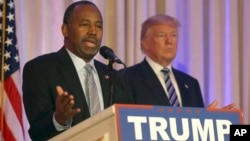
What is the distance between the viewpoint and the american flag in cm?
401

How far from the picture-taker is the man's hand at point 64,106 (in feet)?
7.47

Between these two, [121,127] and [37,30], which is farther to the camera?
[37,30]

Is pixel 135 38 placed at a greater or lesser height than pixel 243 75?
greater

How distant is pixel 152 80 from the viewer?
4.17 meters

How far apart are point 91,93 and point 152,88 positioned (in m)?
0.68

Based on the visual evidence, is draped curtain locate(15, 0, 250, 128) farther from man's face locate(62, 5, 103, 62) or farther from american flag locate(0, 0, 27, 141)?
man's face locate(62, 5, 103, 62)

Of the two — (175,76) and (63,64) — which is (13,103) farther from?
(175,76)

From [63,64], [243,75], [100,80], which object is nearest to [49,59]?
[63,64]

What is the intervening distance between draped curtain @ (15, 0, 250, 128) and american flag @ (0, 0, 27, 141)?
86 centimetres

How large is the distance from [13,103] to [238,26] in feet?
7.33

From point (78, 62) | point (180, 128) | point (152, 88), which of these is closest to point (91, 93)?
point (78, 62)

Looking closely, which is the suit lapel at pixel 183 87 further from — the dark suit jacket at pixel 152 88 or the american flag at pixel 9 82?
the american flag at pixel 9 82

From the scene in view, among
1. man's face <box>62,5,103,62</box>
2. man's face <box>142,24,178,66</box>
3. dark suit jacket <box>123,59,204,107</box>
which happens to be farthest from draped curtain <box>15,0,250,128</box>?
man's face <box>62,5,103,62</box>

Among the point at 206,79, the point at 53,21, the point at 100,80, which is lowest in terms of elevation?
the point at 206,79
